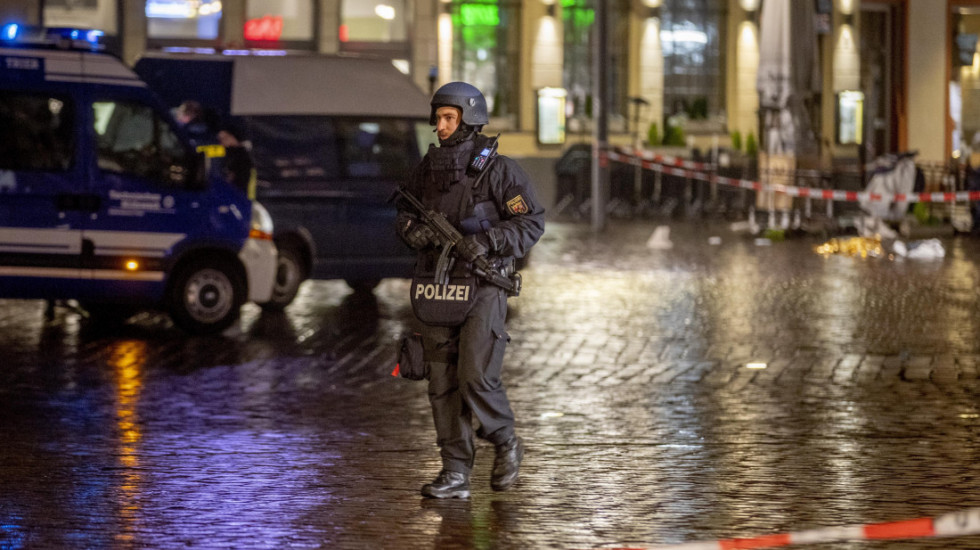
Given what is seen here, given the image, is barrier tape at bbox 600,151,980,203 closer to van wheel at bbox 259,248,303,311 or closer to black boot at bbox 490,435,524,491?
van wheel at bbox 259,248,303,311

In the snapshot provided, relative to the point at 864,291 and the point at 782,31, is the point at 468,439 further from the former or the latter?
the point at 782,31

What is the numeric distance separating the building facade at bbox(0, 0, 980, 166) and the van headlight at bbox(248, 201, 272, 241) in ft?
56.6

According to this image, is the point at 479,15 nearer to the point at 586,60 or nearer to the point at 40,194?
the point at 586,60

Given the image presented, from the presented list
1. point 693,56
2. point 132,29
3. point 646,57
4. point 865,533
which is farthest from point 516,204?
point 693,56

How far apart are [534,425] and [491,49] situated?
951 inches

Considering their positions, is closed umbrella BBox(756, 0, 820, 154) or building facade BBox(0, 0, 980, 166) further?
building facade BBox(0, 0, 980, 166)

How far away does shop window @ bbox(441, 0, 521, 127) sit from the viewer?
32281mm

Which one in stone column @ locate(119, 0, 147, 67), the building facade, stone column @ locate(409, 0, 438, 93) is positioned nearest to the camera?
stone column @ locate(119, 0, 147, 67)

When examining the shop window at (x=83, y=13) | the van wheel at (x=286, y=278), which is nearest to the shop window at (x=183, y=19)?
the shop window at (x=83, y=13)

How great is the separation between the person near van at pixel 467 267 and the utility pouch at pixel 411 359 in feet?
0.21

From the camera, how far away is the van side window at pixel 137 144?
12500 mm

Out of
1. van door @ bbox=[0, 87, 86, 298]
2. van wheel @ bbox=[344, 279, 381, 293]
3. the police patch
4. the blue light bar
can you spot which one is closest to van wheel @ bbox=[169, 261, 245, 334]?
van door @ bbox=[0, 87, 86, 298]

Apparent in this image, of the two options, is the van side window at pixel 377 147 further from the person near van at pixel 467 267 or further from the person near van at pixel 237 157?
the person near van at pixel 467 267

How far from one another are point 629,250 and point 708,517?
1547cm
